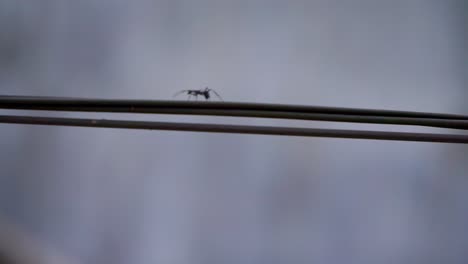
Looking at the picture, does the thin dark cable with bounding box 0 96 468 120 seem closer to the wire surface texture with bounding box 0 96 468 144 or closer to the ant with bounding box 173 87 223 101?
the wire surface texture with bounding box 0 96 468 144

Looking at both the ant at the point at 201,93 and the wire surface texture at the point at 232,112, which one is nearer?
the wire surface texture at the point at 232,112

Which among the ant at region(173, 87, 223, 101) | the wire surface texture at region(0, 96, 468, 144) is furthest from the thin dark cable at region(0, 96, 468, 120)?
the ant at region(173, 87, 223, 101)

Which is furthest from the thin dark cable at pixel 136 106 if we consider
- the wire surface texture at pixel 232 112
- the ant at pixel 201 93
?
the ant at pixel 201 93

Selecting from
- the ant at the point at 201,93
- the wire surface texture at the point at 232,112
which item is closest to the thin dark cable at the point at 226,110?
the wire surface texture at the point at 232,112

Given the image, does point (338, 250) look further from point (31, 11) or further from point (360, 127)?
point (31, 11)

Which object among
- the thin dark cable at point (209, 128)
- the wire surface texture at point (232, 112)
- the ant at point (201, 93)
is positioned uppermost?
the ant at point (201, 93)

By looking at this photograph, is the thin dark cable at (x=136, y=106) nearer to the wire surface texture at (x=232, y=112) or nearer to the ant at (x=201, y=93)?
the wire surface texture at (x=232, y=112)

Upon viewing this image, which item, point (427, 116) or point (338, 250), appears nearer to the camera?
point (427, 116)

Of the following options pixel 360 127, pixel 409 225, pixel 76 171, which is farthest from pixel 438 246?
pixel 76 171

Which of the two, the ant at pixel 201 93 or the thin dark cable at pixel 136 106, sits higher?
the ant at pixel 201 93

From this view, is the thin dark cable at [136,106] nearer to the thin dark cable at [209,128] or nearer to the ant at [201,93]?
the thin dark cable at [209,128]

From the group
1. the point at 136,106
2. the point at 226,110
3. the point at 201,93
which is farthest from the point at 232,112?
the point at 201,93
